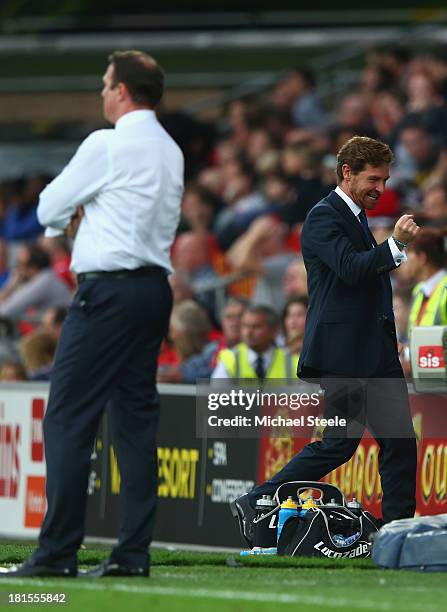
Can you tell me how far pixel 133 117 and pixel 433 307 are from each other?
10.9 ft

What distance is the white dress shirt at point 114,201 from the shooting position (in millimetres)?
7602

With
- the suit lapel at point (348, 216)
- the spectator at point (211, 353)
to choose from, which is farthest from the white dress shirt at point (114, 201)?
the spectator at point (211, 353)

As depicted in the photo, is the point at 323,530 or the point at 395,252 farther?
the point at 323,530

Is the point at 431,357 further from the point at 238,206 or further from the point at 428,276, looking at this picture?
the point at 238,206

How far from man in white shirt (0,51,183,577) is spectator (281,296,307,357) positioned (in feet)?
16.2

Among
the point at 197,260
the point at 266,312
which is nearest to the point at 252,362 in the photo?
the point at 266,312

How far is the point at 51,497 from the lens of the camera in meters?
7.55

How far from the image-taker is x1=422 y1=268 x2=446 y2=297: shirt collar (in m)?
10.7

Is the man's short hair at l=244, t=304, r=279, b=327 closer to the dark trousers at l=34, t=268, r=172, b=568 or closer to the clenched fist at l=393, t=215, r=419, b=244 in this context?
the clenched fist at l=393, t=215, r=419, b=244

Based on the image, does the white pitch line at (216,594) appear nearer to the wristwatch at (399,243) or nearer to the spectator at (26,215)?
the wristwatch at (399,243)

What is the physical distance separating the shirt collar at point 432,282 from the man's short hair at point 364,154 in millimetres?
1745

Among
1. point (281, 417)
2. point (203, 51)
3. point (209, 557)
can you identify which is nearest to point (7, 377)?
point (281, 417)

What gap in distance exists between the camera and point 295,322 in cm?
1280

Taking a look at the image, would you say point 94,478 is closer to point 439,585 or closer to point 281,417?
point 281,417
